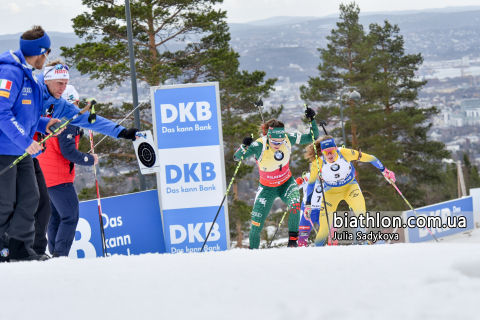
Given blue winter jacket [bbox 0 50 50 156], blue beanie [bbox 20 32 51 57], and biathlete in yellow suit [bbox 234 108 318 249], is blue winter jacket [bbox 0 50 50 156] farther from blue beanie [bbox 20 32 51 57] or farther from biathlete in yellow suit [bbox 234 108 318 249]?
biathlete in yellow suit [bbox 234 108 318 249]

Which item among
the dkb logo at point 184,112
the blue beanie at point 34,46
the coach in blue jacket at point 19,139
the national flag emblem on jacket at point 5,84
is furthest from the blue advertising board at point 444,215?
the national flag emblem on jacket at point 5,84

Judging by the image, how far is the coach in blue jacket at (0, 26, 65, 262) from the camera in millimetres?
2980

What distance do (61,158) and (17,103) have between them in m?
1.30

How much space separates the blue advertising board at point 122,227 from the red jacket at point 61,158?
1.24 metres

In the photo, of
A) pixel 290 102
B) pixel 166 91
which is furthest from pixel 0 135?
pixel 290 102

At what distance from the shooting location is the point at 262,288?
1911 mm

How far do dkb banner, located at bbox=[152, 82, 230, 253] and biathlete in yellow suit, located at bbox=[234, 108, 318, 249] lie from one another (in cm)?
55

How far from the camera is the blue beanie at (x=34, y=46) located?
3.19m

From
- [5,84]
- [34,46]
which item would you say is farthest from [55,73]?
[5,84]

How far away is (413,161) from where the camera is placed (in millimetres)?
28938

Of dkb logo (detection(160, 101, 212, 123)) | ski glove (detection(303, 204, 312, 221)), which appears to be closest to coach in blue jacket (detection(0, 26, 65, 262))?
dkb logo (detection(160, 101, 212, 123))

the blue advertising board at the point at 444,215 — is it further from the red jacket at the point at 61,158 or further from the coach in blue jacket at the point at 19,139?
the coach in blue jacket at the point at 19,139

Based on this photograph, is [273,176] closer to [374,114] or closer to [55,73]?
[55,73]

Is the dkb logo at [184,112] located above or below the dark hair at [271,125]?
above
